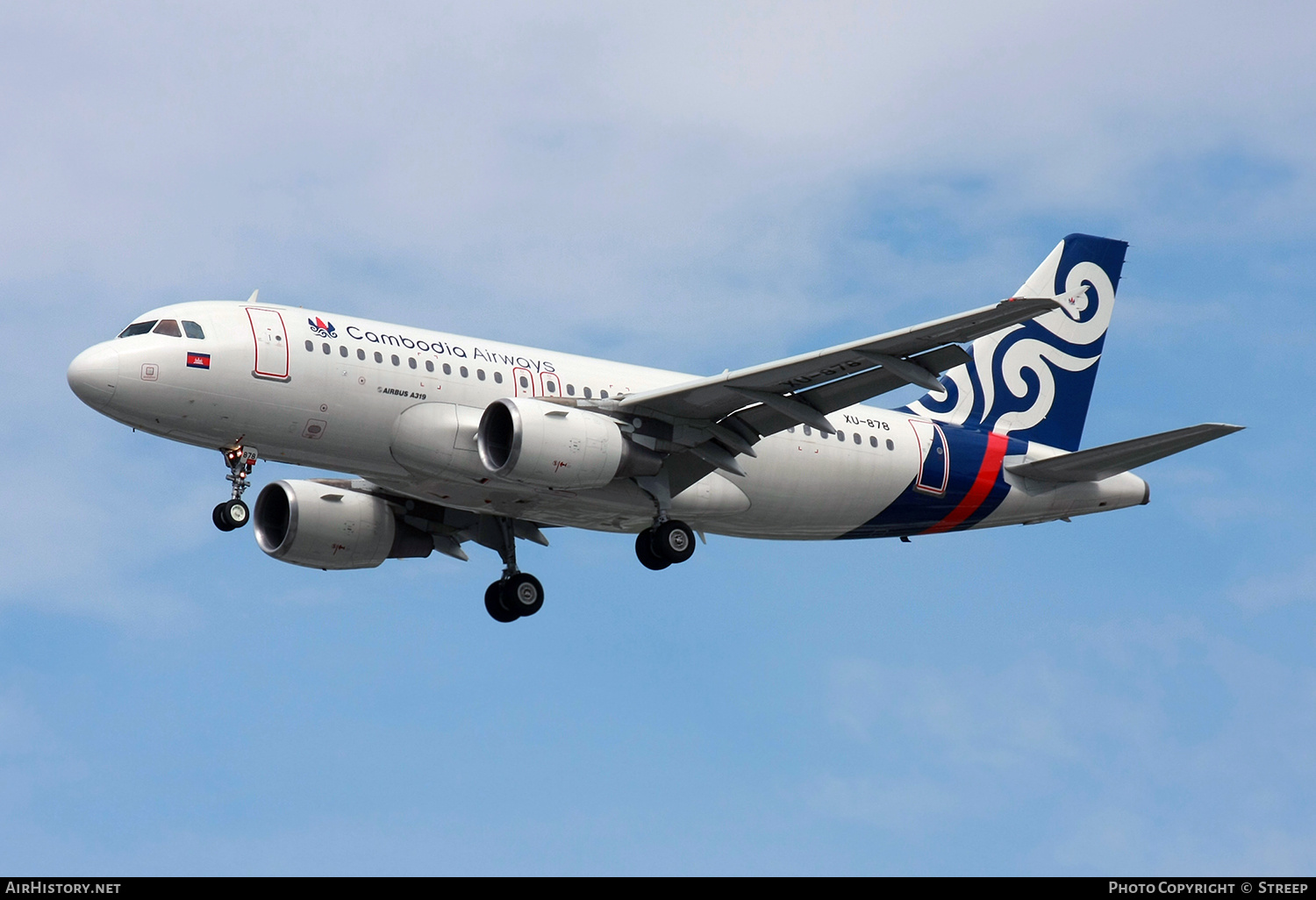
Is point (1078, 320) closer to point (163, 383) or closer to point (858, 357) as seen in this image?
point (858, 357)

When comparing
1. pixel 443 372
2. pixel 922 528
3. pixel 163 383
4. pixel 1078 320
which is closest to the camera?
pixel 163 383

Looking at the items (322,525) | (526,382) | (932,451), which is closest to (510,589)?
(322,525)

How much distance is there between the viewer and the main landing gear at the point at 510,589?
1476 inches

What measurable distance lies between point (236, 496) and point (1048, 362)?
66.5 feet

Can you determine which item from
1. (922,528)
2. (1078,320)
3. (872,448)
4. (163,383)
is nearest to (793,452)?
(872,448)

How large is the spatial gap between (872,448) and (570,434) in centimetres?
802

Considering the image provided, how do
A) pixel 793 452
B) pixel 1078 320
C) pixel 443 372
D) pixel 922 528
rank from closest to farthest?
pixel 443 372 < pixel 793 452 < pixel 922 528 < pixel 1078 320

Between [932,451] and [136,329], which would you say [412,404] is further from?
[932,451]

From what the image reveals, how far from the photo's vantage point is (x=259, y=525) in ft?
121

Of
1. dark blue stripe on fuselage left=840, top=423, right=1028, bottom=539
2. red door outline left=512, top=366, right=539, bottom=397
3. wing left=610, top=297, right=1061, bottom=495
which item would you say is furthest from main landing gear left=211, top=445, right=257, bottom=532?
dark blue stripe on fuselage left=840, top=423, right=1028, bottom=539

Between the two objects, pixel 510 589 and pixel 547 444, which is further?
pixel 510 589

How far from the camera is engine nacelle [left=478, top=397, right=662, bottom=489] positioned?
31.2 m

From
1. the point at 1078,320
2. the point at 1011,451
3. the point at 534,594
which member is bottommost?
the point at 534,594

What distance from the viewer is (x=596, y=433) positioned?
3212 centimetres
